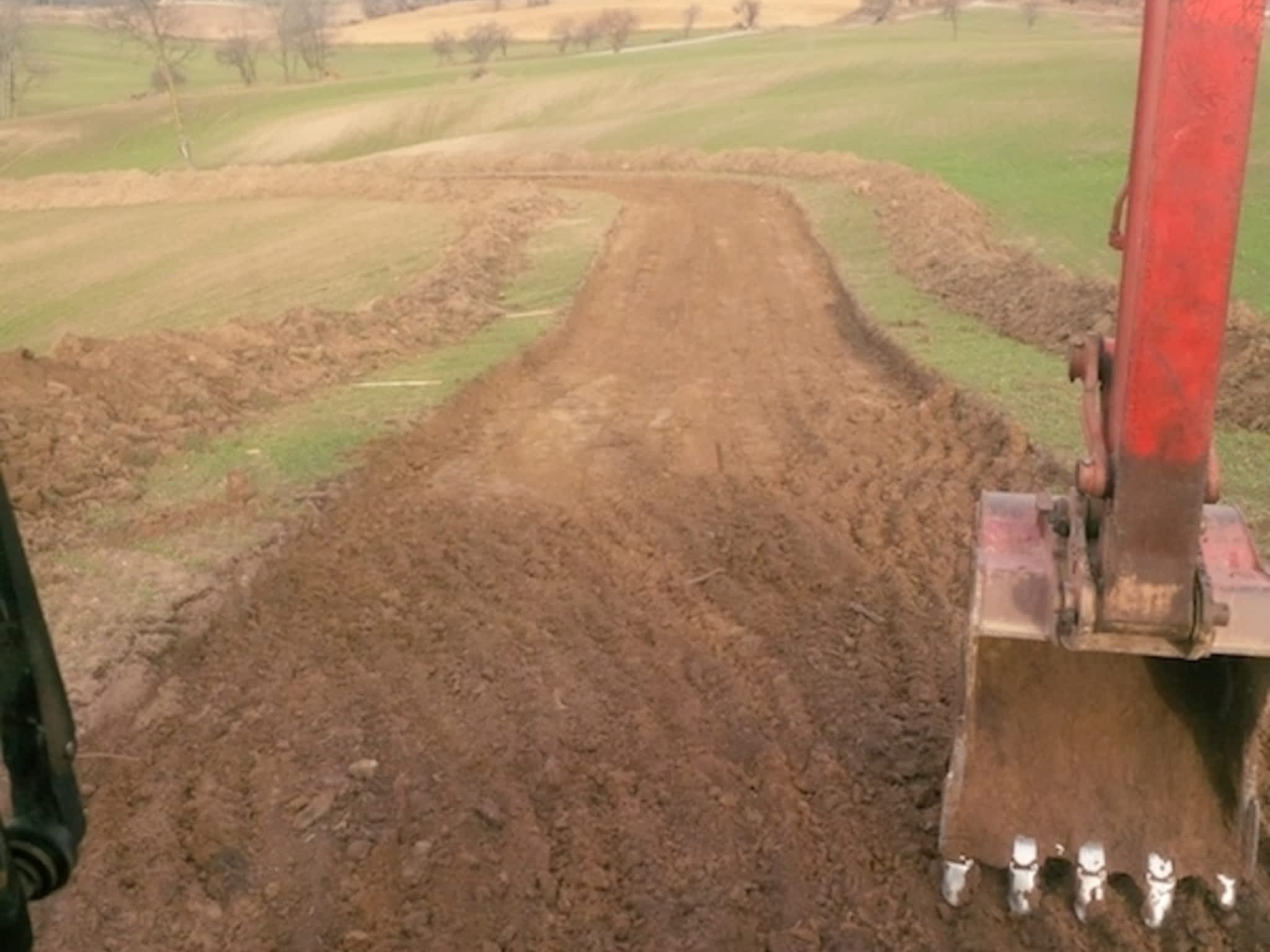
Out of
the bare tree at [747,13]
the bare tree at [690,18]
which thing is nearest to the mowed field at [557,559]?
the bare tree at [690,18]

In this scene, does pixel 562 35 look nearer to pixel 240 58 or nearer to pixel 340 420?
pixel 240 58

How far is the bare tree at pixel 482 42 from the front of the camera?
264 feet

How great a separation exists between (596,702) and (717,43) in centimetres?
7274

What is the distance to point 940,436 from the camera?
1086cm

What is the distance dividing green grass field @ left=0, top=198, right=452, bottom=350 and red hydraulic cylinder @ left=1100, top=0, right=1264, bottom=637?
15.2m

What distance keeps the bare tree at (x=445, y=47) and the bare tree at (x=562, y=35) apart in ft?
24.2

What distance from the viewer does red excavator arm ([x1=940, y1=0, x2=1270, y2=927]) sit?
3330 mm

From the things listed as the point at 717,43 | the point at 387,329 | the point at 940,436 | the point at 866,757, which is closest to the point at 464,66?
the point at 717,43

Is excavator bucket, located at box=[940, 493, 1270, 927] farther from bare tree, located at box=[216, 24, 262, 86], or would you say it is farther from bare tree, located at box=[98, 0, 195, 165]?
bare tree, located at box=[216, 24, 262, 86]

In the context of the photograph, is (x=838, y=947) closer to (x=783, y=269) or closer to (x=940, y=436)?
(x=940, y=436)

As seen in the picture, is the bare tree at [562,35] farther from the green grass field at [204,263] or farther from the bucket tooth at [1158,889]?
the bucket tooth at [1158,889]

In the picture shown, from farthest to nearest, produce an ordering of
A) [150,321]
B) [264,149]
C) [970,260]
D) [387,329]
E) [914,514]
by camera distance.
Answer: [264,149], [150,321], [970,260], [387,329], [914,514]

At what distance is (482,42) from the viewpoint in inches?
3177

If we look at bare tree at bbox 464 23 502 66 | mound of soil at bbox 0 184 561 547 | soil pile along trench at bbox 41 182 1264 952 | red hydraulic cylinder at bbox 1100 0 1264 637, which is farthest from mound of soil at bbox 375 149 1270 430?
bare tree at bbox 464 23 502 66
